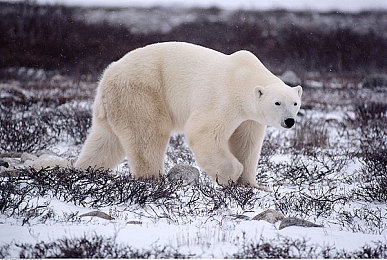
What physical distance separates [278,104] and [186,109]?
3.19 ft

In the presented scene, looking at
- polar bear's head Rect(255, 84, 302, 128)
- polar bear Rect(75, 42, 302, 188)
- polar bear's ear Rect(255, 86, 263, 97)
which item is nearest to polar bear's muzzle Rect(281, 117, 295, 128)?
polar bear's head Rect(255, 84, 302, 128)

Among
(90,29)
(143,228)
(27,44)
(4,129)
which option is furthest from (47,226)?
(27,44)

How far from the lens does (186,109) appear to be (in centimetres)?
473

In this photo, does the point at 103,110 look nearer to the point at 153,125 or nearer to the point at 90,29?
the point at 153,125

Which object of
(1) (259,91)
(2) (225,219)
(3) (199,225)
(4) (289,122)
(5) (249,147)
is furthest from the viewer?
(5) (249,147)

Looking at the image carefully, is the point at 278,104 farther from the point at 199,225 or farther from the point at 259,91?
the point at 199,225

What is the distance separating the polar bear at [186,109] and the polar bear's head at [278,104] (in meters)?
0.01

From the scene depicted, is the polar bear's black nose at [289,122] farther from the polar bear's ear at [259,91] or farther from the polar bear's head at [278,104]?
the polar bear's ear at [259,91]

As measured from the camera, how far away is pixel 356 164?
17.8 feet

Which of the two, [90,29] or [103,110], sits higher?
[90,29]

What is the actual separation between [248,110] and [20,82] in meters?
11.2

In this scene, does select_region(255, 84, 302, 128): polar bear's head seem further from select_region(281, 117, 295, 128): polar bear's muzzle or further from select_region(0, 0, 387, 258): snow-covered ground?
select_region(0, 0, 387, 258): snow-covered ground

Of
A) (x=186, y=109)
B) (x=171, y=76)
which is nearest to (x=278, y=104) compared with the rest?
(x=186, y=109)

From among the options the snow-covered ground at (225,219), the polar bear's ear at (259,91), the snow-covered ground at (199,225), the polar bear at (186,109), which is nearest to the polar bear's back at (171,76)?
the polar bear at (186,109)
